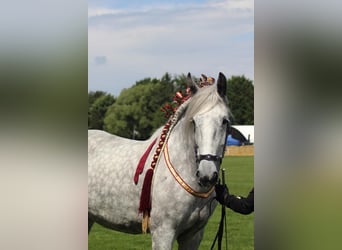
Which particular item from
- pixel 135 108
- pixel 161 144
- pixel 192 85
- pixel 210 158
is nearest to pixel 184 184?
pixel 161 144

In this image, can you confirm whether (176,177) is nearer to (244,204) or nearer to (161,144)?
(161,144)

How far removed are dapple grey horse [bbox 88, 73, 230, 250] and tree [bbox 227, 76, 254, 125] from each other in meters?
33.0

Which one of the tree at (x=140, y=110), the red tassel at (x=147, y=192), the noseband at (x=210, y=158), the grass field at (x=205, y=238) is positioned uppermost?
the tree at (x=140, y=110)

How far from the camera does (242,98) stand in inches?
1615

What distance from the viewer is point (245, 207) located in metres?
2.79

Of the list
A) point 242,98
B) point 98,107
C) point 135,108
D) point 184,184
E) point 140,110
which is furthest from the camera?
point 140,110

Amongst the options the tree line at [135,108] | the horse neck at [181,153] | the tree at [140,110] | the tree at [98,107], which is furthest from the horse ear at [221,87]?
the tree at [98,107]

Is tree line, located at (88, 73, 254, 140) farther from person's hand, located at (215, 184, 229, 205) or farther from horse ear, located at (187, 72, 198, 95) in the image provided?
person's hand, located at (215, 184, 229, 205)

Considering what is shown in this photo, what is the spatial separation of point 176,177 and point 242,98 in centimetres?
3811

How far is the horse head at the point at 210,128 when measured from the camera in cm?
303

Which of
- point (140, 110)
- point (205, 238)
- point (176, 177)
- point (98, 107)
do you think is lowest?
point (205, 238)

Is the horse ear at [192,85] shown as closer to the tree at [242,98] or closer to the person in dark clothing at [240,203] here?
the person in dark clothing at [240,203]

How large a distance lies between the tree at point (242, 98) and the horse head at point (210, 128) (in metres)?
33.6
